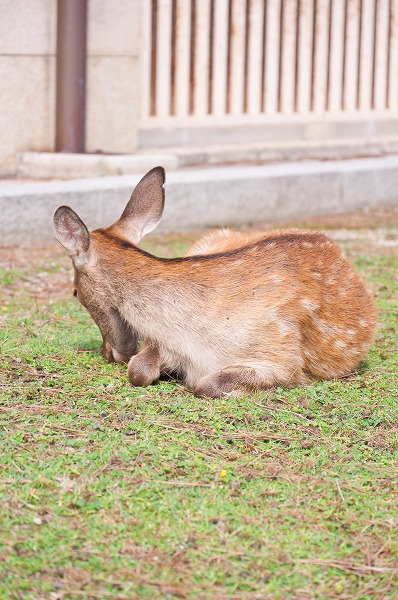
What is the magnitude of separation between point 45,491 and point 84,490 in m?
0.12

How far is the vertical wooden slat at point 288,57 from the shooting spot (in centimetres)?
1025

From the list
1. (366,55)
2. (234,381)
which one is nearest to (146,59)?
(366,55)

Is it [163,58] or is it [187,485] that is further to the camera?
[163,58]

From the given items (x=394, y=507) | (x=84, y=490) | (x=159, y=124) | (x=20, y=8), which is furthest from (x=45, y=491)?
(x=159, y=124)

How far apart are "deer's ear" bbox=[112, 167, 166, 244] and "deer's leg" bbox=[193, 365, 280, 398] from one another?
0.83 metres

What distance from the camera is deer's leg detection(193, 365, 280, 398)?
4328 millimetres

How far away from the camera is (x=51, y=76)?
27.9 ft

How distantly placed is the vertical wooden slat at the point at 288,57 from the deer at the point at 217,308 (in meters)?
5.81

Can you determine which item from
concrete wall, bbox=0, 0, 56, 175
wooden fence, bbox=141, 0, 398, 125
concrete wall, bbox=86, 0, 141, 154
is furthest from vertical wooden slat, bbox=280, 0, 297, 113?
concrete wall, bbox=0, 0, 56, 175

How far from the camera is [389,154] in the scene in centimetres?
1120

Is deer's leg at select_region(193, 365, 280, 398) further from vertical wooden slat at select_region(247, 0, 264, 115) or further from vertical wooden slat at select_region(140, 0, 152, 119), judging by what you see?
vertical wooden slat at select_region(247, 0, 264, 115)

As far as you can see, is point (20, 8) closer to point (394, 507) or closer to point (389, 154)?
point (389, 154)

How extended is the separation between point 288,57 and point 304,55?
235 millimetres

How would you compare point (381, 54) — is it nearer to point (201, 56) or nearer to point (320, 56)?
point (320, 56)
